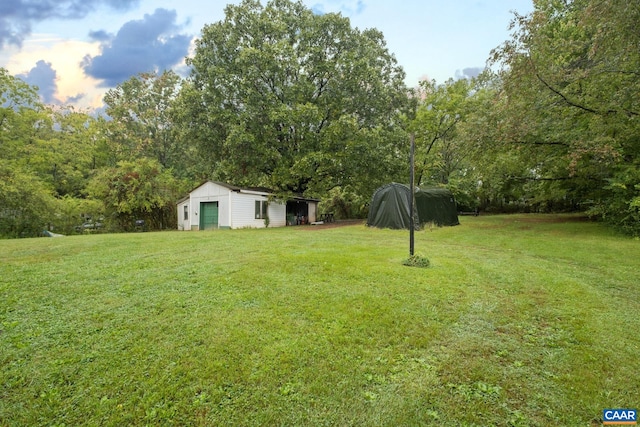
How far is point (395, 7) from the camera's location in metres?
9.27

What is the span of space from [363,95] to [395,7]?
8.65 meters

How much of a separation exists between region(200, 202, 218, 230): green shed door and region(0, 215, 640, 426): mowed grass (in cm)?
1086

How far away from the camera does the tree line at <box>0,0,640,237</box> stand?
29.9 ft

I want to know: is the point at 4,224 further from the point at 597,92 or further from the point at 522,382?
the point at 597,92

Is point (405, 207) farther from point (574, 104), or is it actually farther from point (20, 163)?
point (20, 163)

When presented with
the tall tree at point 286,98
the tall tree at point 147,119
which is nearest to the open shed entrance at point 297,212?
the tall tree at point 286,98

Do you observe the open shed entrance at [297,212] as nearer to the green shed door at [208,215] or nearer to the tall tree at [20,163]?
the green shed door at [208,215]

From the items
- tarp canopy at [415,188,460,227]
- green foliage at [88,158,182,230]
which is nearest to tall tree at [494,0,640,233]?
tarp canopy at [415,188,460,227]

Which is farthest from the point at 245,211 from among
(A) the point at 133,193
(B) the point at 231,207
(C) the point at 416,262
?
(C) the point at 416,262

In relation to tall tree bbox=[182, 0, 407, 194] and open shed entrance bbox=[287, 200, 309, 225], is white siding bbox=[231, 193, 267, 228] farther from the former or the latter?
open shed entrance bbox=[287, 200, 309, 225]

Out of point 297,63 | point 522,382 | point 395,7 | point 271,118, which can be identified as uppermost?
point 297,63

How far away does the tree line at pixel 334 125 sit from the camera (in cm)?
911

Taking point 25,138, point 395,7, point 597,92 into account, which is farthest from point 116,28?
point 25,138

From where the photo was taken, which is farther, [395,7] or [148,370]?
[395,7]
